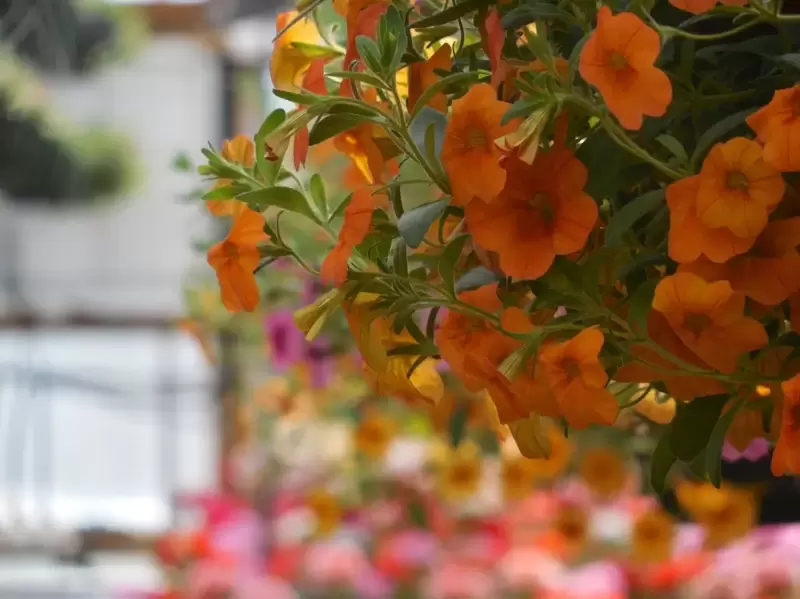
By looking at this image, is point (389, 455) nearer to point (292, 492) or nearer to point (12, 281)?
point (292, 492)

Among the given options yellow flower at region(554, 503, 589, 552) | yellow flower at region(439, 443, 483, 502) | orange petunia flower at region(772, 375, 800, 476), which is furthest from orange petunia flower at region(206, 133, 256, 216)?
Result: yellow flower at region(554, 503, 589, 552)

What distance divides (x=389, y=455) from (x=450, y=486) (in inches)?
5.9

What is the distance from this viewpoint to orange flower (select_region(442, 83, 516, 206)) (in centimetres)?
28

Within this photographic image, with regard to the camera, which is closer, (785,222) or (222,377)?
(785,222)

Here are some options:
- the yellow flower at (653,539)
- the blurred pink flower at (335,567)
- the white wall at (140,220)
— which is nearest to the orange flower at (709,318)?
the yellow flower at (653,539)

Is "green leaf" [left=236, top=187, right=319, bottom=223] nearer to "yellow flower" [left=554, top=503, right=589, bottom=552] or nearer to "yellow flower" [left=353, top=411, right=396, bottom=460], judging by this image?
"yellow flower" [left=353, top=411, right=396, bottom=460]

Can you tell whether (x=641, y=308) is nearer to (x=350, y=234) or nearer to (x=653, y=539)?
(x=350, y=234)

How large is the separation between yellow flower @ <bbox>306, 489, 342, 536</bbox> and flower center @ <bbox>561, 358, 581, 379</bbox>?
88 centimetres

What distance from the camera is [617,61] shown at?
26 cm

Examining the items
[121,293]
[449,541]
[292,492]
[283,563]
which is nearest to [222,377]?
[121,293]

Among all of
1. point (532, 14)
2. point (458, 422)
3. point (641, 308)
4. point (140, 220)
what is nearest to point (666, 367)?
point (641, 308)

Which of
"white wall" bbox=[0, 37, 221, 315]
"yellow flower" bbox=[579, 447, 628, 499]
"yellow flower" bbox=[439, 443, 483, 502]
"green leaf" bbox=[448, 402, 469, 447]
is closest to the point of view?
"green leaf" bbox=[448, 402, 469, 447]

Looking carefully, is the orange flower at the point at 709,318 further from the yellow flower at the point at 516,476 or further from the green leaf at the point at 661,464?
the yellow flower at the point at 516,476

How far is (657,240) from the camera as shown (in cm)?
Result: 33
